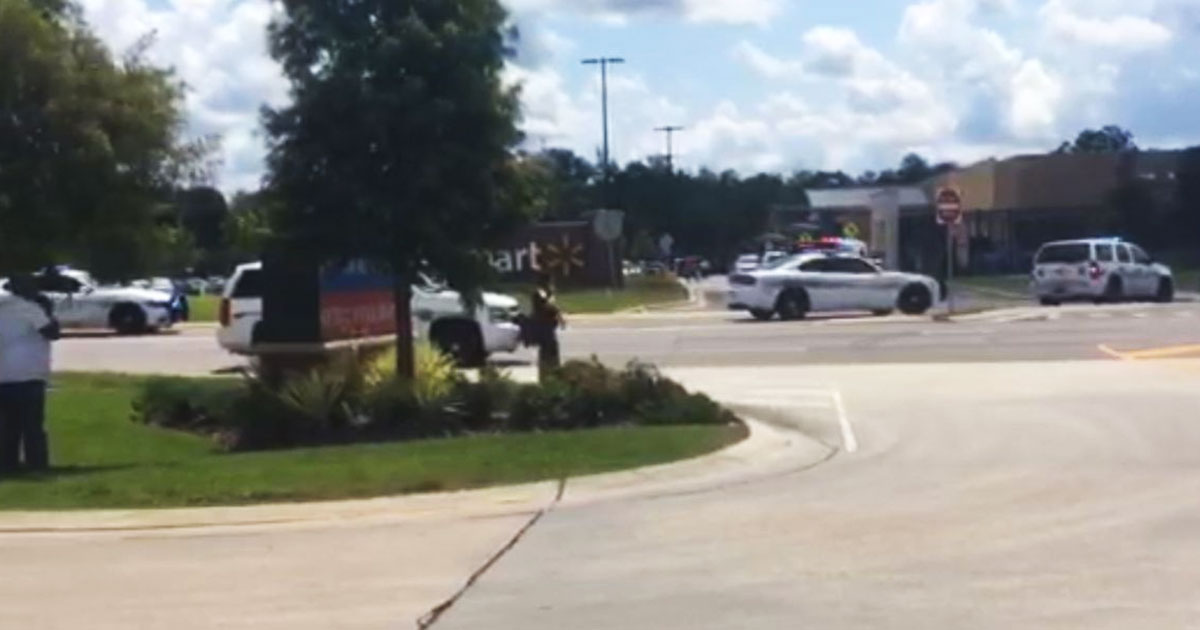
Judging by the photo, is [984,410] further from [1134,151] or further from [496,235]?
[1134,151]

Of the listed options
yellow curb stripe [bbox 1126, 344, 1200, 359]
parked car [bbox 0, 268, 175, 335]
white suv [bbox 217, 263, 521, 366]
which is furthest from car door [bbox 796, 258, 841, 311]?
white suv [bbox 217, 263, 521, 366]

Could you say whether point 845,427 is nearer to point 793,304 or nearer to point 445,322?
point 445,322

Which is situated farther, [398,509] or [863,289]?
[863,289]

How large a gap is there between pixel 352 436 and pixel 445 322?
42.9 feet

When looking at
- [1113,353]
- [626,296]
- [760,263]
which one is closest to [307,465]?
[1113,353]

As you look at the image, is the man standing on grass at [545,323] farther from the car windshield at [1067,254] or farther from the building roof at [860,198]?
the building roof at [860,198]

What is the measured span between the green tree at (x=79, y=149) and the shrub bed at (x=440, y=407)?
246cm

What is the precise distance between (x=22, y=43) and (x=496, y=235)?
18.8ft

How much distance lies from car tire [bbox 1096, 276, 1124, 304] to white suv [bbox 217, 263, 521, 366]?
80.4ft

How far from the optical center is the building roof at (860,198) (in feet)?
381

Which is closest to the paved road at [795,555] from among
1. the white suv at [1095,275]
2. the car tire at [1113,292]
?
the white suv at [1095,275]

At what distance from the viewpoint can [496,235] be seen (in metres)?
23.3

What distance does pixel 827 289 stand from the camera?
4997cm

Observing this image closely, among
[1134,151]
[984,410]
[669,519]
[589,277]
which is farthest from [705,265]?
[669,519]
